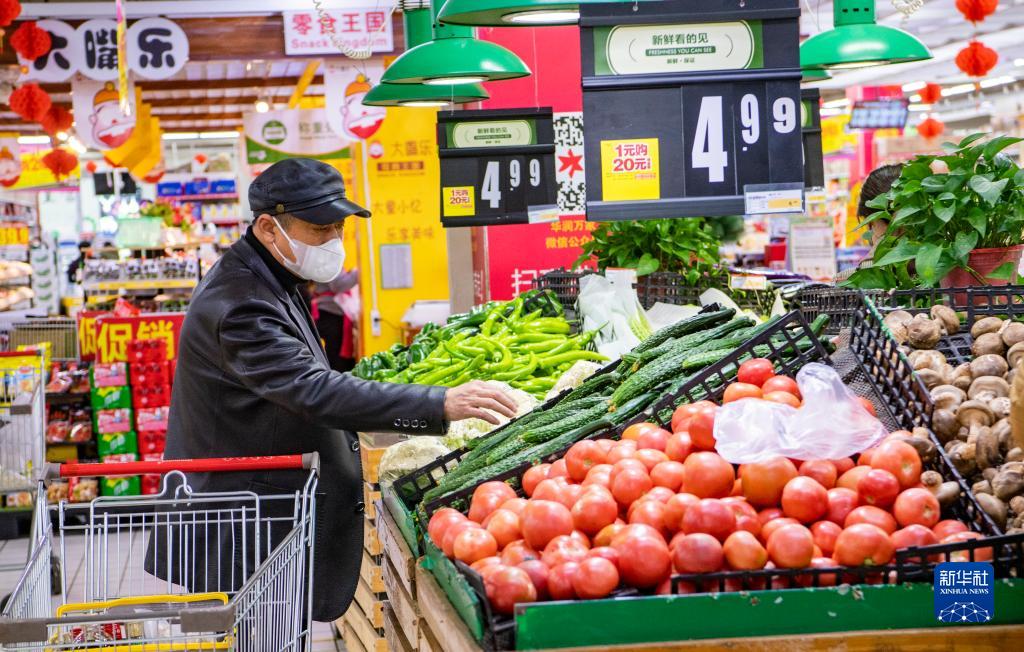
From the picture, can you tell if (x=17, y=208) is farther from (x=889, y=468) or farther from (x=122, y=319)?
(x=889, y=468)

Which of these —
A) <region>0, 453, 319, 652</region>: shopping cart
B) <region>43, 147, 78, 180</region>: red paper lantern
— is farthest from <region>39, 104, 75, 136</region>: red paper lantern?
<region>0, 453, 319, 652</region>: shopping cart

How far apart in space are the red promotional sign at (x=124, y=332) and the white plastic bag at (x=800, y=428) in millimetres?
6479

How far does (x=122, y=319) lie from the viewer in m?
8.05

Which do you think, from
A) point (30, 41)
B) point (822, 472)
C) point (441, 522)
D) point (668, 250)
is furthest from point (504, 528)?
point (30, 41)

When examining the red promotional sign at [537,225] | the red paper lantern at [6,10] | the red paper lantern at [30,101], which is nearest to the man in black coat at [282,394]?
the red promotional sign at [537,225]

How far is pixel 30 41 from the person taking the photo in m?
8.74

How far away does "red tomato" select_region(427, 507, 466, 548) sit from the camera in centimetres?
238

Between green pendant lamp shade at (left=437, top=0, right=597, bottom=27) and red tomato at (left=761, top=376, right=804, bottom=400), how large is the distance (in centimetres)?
113

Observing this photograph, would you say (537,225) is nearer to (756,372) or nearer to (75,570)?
(75,570)

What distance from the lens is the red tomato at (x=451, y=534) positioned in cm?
229

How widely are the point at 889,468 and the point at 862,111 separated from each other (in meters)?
19.0

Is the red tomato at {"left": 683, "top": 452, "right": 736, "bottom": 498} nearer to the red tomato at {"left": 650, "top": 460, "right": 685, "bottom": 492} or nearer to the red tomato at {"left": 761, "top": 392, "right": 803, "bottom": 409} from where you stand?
the red tomato at {"left": 650, "top": 460, "right": 685, "bottom": 492}

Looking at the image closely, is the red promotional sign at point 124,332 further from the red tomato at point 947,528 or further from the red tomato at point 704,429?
the red tomato at point 947,528

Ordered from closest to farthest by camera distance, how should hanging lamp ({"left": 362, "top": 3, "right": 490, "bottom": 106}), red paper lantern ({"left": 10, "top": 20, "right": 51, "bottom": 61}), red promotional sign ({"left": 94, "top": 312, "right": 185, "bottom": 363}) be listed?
hanging lamp ({"left": 362, "top": 3, "right": 490, "bottom": 106}) → red promotional sign ({"left": 94, "top": 312, "right": 185, "bottom": 363}) → red paper lantern ({"left": 10, "top": 20, "right": 51, "bottom": 61})
